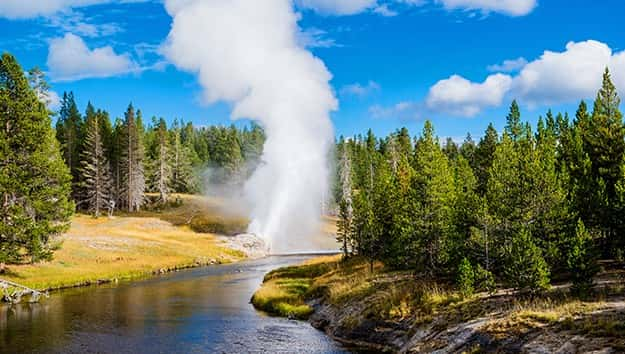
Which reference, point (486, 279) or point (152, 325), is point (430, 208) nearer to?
point (486, 279)

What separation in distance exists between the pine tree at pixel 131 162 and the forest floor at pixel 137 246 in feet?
15.4

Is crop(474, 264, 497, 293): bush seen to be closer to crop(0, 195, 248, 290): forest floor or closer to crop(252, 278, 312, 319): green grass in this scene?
crop(252, 278, 312, 319): green grass

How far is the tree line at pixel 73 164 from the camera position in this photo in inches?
2189

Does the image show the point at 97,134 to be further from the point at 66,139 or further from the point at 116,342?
the point at 116,342

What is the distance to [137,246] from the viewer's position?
83938 mm

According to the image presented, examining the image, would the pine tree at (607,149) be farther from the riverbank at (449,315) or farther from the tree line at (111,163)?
the tree line at (111,163)

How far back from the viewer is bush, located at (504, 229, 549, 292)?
29.9m

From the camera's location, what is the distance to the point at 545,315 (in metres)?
25.3

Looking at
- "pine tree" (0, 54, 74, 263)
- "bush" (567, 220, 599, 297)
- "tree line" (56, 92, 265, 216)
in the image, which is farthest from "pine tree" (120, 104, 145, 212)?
"bush" (567, 220, 599, 297)

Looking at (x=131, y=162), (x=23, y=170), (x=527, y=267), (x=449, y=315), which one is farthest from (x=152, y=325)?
(x=131, y=162)

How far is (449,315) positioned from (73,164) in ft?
361

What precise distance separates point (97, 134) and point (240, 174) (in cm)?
5223

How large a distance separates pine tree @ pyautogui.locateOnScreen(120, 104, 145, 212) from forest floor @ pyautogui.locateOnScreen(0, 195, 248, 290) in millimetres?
4693

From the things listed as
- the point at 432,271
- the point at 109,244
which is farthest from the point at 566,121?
the point at 109,244
